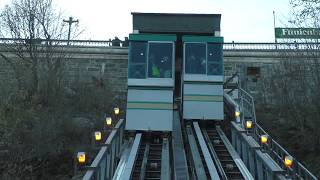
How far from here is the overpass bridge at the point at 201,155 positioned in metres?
12.5

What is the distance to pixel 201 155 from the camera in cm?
1558

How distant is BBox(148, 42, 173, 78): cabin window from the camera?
61.2 ft

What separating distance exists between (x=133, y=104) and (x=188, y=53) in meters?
3.35

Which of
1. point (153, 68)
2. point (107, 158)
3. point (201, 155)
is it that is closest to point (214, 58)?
point (153, 68)

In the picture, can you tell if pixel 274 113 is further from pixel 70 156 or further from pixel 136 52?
pixel 70 156

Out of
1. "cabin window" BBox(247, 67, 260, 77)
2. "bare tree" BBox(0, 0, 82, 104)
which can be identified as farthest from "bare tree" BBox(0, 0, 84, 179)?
"cabin window" BBox(247, 67, 260, 77)

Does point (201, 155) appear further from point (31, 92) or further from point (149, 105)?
point (31, 92)

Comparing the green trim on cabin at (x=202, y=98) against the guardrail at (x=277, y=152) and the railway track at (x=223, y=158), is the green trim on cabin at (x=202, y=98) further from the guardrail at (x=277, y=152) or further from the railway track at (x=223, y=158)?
the railway track at (x=223, y=158)

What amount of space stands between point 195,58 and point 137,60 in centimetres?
245

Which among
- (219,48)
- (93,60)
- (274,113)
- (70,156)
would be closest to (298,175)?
(219,48)

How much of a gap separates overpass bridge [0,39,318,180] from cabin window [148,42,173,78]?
7.11 ft

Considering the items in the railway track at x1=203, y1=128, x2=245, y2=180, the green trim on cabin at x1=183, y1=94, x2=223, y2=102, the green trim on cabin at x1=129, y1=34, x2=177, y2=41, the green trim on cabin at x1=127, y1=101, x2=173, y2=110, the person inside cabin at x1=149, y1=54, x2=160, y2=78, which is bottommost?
the railway track at x1=203, y1=128, x2=245, y2=180

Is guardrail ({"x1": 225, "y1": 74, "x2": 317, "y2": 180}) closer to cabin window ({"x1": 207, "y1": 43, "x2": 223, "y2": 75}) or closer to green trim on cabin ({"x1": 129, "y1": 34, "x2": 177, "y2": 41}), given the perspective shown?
cabin window ({"x1": 207, "y1": 43, "x2": 223, "y2": 75})

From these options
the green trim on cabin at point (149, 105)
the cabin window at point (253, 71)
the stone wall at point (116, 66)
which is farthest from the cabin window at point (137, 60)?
the cabin window at point (253, 71)
